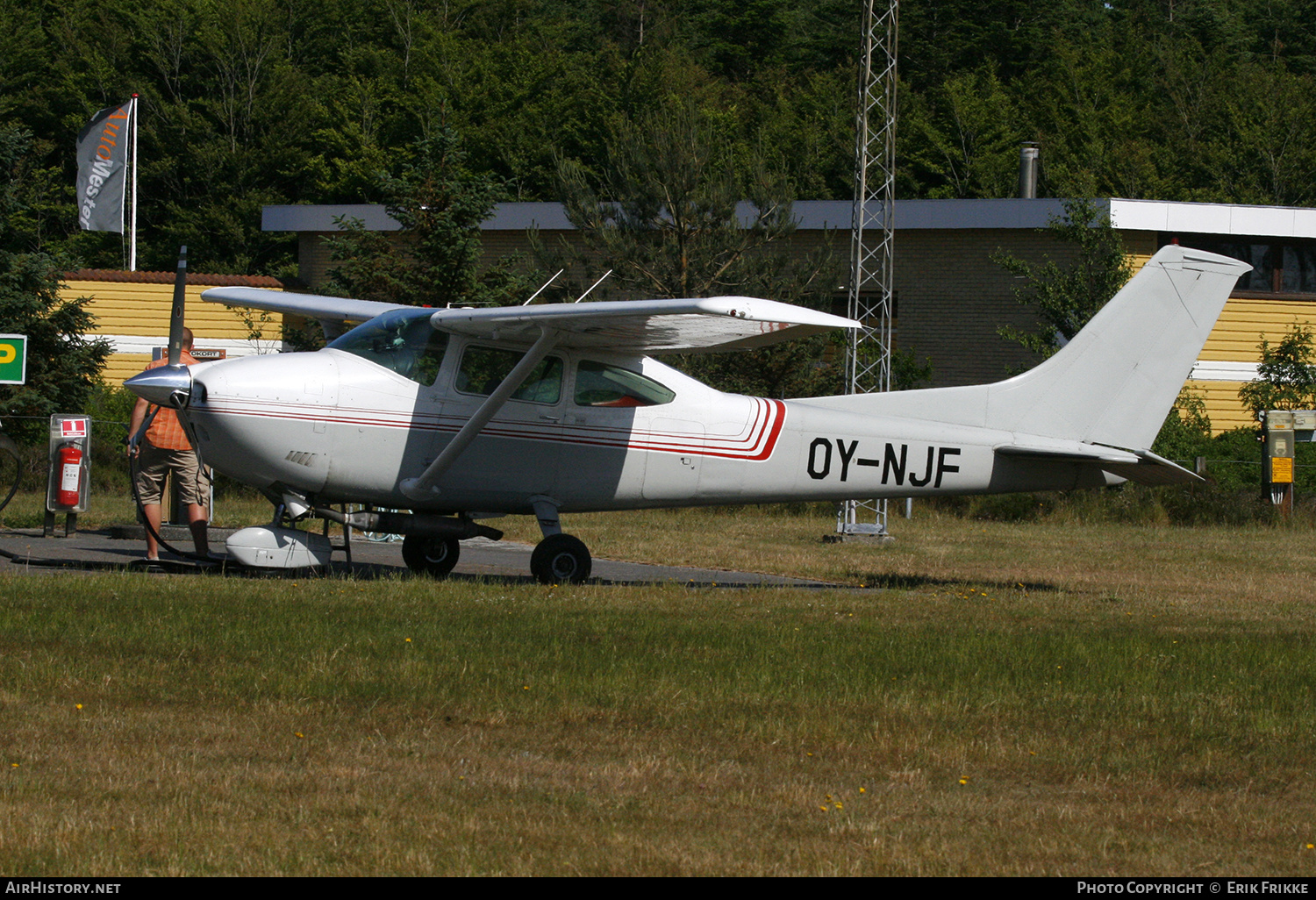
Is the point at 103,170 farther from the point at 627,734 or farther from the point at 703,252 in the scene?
the point at 627,734

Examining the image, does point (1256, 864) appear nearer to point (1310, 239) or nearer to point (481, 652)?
point (481, 652)

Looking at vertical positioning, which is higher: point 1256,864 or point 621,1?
point 621,1

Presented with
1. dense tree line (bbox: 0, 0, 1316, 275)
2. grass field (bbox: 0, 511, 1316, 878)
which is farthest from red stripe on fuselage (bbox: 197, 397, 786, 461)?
dense tree line (bbox: 0, 0, 1316, 275)

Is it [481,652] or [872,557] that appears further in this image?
[872,557]

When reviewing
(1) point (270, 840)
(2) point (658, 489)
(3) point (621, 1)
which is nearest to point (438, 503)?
(2) point (658, 489)

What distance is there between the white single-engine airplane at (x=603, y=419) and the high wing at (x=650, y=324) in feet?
0.09

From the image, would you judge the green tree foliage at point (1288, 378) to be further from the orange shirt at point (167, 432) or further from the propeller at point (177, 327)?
the propeller at point (177, 327)

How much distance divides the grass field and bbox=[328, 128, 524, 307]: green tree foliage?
15.9m

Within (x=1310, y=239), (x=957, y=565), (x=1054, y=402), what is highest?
(x=1310, y=239)

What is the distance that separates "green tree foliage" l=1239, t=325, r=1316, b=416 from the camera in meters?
31.1

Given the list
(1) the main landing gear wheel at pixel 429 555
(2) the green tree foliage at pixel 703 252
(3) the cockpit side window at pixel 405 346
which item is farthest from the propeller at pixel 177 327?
(2) the green tree foliage at pixel 703 252

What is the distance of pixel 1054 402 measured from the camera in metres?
13.1

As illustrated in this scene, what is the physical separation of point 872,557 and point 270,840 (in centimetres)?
1204
